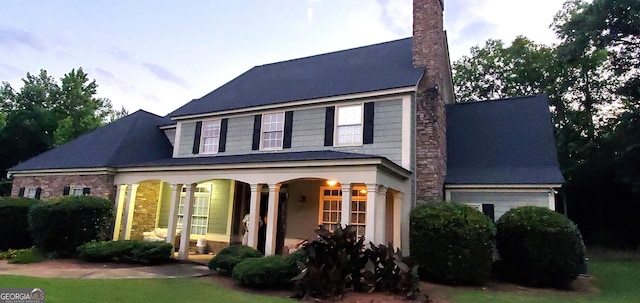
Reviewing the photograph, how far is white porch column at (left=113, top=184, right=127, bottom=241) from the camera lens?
13.6 m

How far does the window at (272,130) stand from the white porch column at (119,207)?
17.8ft

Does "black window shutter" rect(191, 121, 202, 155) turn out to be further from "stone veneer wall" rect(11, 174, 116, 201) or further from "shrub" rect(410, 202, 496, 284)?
"shrub" rect(410, 202, 496, 284)

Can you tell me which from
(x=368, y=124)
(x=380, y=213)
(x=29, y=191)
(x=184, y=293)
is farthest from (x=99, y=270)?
(x=29, y=191)

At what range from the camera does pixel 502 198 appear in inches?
461

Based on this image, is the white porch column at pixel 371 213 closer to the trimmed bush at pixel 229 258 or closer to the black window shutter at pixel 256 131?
the trimmed bush at pixel 229 258

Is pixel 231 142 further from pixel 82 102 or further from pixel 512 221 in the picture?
pixel 82 102

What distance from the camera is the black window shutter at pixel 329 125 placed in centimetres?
1241

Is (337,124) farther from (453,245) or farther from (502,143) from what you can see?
(502,143)

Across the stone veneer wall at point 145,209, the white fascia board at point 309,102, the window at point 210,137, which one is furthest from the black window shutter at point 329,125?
the stone veneer wall at point 145,209

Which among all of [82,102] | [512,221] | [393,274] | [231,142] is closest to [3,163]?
[82,102]

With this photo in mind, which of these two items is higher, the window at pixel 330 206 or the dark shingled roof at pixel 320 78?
the dark shingled roof at pixel 320 78

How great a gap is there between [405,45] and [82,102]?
2813 cm

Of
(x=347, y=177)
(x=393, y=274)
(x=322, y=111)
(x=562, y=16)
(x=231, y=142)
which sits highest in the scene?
(x=562, y=16)

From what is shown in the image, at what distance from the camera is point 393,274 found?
25.6 feet
